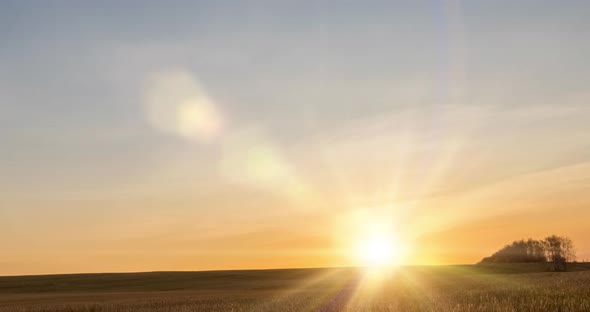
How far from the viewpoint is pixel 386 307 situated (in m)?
21.8

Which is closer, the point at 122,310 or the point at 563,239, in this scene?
the point at 122,310

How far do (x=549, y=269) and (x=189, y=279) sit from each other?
68.5 meters

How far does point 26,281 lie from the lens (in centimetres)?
10700

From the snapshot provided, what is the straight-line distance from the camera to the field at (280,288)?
32344mm

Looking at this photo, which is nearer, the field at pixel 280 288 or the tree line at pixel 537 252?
the field at pixel 280 288

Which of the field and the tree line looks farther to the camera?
the tree line

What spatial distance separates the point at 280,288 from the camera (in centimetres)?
6525

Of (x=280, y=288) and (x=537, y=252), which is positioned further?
(x=537, y=252)

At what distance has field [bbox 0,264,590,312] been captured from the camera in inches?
1273

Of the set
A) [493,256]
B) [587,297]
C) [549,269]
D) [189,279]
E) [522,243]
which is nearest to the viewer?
[587,297]

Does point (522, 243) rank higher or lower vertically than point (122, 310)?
higher

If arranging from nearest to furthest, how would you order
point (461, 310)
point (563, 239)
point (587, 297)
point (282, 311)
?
1. point (461, 310)
2. point (587, 297)
3. point (282, 311)
4. point (563, 239)

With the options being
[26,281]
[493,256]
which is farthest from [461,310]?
[493,256]

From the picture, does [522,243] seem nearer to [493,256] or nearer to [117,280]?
[493,256]
